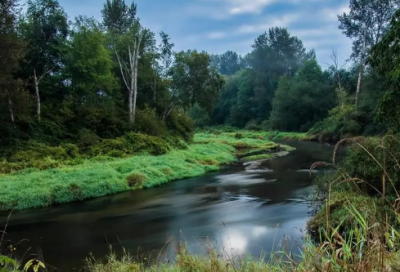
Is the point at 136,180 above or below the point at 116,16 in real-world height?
below

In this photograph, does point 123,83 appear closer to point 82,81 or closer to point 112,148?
point 82,81

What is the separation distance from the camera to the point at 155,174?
17.5 m

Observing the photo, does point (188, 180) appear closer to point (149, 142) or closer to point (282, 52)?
point (149, 142)

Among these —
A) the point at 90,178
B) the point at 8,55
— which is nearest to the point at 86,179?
the point at 90,178

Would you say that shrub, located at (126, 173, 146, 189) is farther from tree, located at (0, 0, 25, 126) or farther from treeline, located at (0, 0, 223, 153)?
tree, located at (0, 0, 25, 126)

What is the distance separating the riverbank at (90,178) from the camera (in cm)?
1273

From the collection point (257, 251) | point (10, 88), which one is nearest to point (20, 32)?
point (10, 88)

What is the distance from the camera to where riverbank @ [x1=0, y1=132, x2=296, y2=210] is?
41.8 feet

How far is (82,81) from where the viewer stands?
24.4 metres

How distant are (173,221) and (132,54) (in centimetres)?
2221

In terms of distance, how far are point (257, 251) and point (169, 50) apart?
2721 centimetres

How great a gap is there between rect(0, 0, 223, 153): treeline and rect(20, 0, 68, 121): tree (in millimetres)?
61

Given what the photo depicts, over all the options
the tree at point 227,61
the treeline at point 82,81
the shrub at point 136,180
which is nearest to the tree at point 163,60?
the treeline at point 82,81

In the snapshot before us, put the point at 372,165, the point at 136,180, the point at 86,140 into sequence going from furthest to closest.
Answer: the point at 86,140, the point at 136,180, the point at 372,165
